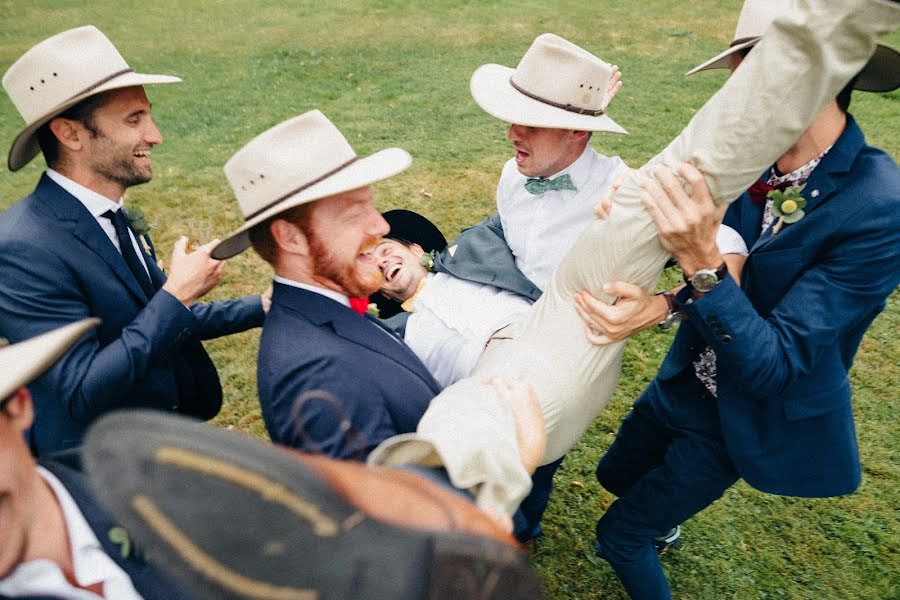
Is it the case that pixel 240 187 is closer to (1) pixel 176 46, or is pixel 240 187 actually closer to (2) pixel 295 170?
(2) pixel 295 170

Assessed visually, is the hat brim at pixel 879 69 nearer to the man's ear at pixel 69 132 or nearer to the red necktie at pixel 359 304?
the red necktie at pixel 359 304

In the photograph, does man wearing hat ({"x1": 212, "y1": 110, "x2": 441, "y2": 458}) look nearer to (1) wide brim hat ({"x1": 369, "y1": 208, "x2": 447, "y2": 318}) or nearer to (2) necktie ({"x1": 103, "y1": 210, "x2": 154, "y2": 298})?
(2) necktie ({"x1": 103, "y1": 210, "x2": 154, "y2": 298})

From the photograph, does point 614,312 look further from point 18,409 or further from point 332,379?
point 18,409

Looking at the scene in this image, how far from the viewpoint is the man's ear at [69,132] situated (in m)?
2.69

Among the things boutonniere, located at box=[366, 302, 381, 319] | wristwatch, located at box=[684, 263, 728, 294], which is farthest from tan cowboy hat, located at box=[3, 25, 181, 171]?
wristwatch, located at box=[684, 263, 728, 294]

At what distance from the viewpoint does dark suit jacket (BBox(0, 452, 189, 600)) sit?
1619mm

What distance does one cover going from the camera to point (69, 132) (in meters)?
2.71

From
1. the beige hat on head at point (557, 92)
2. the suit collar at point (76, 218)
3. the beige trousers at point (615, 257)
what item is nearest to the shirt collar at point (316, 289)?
the beige trousers at point (615, 257)

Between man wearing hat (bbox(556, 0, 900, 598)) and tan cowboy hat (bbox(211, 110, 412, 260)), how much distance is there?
970 millimetres

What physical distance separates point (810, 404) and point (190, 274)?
256cm

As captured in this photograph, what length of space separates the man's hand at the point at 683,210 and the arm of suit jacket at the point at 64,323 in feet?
6.53

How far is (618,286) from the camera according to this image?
79.7 inches

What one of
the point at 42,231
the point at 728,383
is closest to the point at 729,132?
the point at 728,383

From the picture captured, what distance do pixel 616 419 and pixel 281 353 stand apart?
118 inches
